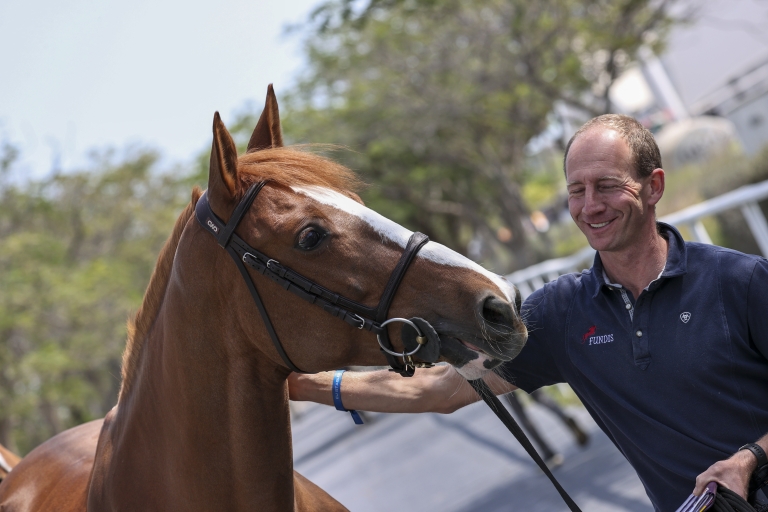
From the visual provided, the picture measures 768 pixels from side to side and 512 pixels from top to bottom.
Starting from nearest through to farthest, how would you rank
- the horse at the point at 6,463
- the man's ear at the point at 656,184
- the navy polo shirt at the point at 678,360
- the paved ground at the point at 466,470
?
the navy polo shirt at the point at 678,360, the man's ear at the point at 656,184, the horse at the point at 6,463, the paved ground at the point at 466,470

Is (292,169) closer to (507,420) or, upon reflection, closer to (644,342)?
(507,420)

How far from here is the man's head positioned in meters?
2.76

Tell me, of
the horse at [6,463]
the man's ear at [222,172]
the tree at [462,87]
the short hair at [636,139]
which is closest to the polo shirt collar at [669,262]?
the short hair at [636,139]

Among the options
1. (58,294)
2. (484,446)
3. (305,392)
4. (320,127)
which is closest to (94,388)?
(58,294)

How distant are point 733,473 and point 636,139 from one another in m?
1.10

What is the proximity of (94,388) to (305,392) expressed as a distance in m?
23.2

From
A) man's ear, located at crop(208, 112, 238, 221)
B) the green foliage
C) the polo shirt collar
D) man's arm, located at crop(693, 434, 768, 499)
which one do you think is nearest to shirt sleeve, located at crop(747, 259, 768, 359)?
the polo shirt collar

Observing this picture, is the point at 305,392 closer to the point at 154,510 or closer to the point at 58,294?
the point at 154,510

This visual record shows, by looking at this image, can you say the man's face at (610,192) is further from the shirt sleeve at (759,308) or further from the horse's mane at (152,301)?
the horse's mane at (152,301)

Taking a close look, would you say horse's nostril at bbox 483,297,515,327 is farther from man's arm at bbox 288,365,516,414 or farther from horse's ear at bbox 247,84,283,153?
horse's ear at bbox 247,84,283,153

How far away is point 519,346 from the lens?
2352mm

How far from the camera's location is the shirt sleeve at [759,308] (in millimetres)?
2486

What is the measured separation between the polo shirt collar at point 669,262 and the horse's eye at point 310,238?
3.15ft

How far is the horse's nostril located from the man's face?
24.4 inches
